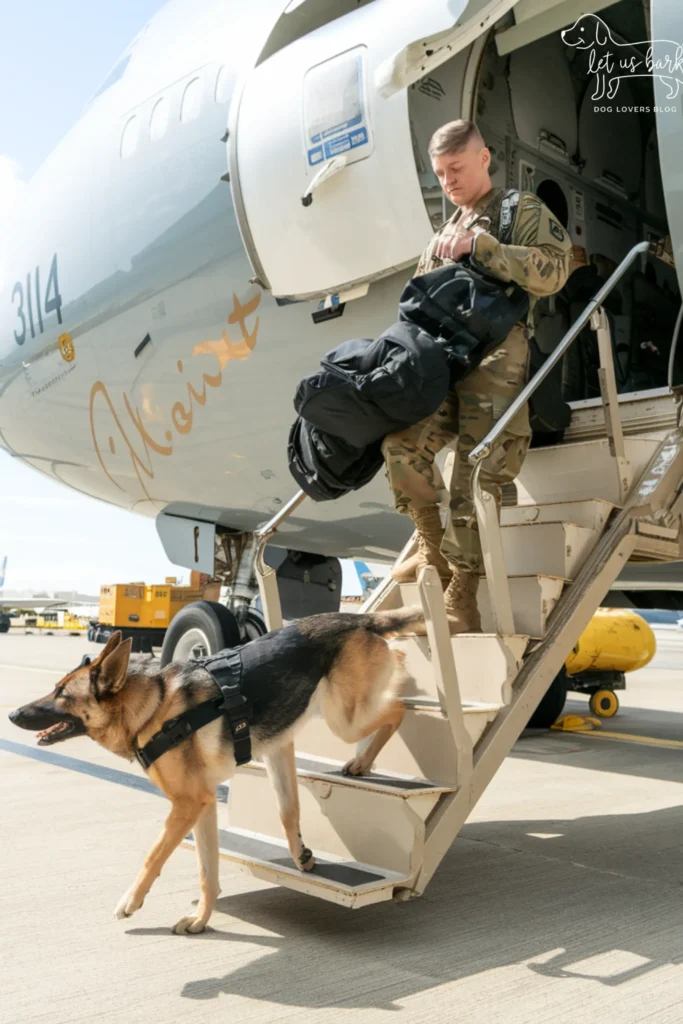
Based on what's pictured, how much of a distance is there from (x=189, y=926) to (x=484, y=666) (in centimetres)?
127

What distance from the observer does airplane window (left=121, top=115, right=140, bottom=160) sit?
6598mm

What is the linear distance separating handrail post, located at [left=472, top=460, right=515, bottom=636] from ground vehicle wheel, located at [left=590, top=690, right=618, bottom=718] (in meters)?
6.82

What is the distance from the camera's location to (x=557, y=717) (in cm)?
856

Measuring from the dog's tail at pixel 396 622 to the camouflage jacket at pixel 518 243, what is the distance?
1178 millimetres

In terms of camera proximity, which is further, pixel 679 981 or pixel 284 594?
pixel 284 594

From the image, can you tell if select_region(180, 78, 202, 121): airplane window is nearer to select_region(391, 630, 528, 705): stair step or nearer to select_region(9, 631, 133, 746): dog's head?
select_region(391, 630, 528, 705): stair step

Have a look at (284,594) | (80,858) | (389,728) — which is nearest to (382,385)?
(389,728)

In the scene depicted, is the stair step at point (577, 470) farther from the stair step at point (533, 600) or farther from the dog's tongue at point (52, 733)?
the dog's tongue at point (52, 733)

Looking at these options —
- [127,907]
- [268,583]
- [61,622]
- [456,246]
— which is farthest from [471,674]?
[61,622]

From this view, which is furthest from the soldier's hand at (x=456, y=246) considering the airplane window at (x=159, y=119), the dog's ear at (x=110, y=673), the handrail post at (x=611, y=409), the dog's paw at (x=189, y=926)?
the airplane window at (x=159, y=119)

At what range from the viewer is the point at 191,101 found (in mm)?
6145

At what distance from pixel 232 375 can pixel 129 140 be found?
6.55ft

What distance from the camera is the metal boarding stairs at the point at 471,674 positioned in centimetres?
305

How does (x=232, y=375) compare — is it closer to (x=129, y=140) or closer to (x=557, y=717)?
(x=129, y=140)
